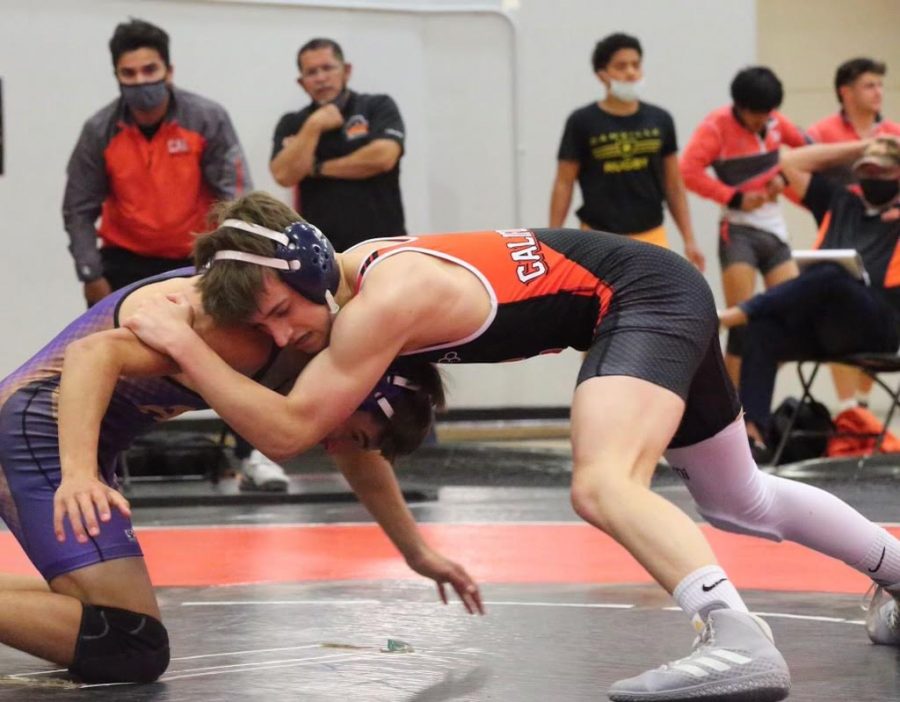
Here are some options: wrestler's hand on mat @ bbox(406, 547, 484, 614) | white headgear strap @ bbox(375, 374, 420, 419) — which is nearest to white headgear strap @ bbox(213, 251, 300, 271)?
white headgear strap @ bbox(375, 374, 420, 419)

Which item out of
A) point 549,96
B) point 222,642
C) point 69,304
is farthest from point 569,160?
point 222,642

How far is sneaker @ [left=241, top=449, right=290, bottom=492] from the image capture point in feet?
20.4

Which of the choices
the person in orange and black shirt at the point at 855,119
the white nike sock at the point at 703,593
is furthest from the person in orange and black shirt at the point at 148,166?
the white nike sock at the point at 703,593

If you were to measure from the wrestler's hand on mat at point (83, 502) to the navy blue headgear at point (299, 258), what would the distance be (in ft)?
1.46

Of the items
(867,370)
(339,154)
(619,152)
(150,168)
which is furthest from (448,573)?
(619,152)

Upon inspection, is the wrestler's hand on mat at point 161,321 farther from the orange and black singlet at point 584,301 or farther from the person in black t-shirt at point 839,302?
the person in black t-shirt at point 839,302

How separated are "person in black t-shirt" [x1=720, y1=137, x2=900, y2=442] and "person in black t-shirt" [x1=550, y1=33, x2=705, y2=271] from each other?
829 millimetres

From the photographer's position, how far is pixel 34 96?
318 inches

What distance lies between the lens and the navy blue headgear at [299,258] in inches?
117

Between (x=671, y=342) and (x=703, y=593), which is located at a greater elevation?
(x=671, y=342)

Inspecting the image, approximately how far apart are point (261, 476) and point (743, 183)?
103 inches

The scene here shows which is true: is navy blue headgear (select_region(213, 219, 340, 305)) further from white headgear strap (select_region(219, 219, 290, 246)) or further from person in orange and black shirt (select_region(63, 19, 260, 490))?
person in orange and black shirt (select_region(63, 19, 260, 490))

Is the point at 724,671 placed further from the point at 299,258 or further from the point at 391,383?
the point at 299,258

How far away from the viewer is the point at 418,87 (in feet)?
28.9
